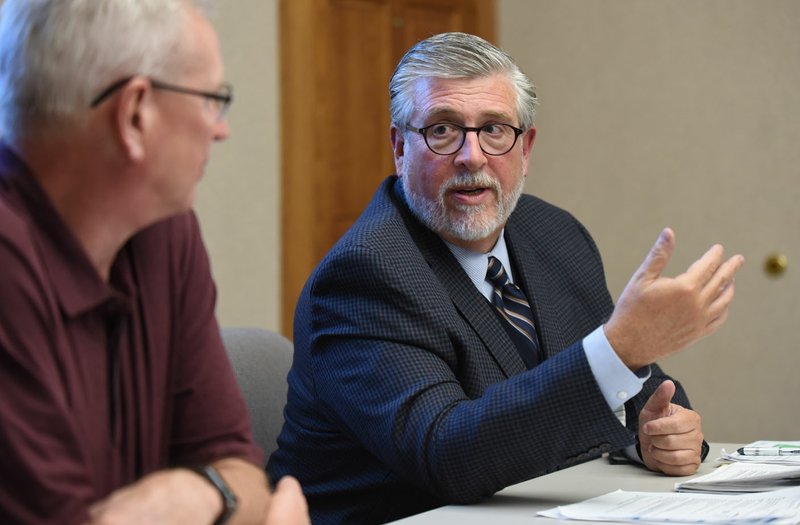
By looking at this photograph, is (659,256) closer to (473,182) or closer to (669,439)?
(669,439)

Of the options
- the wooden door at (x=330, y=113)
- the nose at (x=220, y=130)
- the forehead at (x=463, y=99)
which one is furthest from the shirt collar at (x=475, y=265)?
the wooden door at (x=330, y=113)

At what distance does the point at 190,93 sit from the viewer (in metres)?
1.20

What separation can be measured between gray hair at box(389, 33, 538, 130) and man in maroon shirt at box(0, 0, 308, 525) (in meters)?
0.90

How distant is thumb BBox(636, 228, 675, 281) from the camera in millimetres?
1495

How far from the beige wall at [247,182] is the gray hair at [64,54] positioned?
2719 millimetres

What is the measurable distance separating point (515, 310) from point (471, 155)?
319 mm

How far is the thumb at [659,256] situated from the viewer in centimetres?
150

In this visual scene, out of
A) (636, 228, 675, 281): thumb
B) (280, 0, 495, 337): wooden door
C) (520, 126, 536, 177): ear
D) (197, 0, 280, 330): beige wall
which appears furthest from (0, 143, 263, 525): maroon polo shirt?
(280, 0, 495, 337): wooden door

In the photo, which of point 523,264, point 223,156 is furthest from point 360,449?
point 223,156

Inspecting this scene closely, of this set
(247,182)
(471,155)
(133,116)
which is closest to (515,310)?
(471,155)

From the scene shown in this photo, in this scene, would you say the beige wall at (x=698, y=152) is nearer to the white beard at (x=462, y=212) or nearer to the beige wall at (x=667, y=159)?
the beige wall at (x=667, y=159)

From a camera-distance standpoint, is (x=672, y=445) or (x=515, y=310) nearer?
(x=672, y=445)

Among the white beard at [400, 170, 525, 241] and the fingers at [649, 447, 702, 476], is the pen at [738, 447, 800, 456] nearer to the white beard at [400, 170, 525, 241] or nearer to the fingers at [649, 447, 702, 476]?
the fingers at [649, 447, 702, 476]

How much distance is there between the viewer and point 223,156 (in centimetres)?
393
